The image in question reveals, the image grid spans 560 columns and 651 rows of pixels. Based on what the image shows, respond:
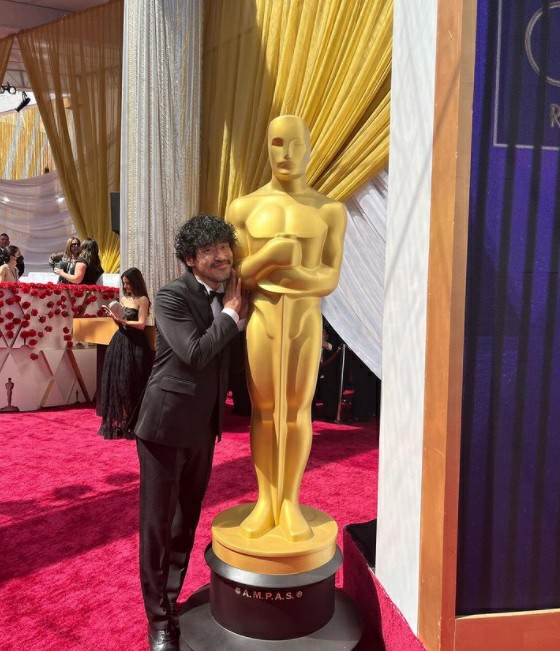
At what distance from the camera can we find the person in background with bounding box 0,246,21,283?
643 cm

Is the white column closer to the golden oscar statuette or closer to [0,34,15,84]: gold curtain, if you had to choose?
the golden oscar statuette

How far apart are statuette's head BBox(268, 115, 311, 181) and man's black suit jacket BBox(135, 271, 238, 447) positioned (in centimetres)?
49

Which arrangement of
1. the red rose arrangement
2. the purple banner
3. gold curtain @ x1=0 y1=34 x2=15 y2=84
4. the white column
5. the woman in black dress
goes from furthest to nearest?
gold curtain @ x1=0 y1=34 x2=15 y2=84 → the red rose arrangement → the woman in black dress → the white column → the purple banner

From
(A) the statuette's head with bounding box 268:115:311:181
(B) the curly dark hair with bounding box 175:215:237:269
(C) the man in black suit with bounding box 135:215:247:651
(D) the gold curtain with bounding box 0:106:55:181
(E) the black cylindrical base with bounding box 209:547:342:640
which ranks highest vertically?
(D) the gold curtain with bounding box 0:106:55:181

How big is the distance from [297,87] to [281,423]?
3497mm

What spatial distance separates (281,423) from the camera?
198cm

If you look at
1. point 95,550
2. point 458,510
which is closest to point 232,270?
point 458,510

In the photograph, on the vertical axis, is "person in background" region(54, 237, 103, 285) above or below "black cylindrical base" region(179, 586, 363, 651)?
above

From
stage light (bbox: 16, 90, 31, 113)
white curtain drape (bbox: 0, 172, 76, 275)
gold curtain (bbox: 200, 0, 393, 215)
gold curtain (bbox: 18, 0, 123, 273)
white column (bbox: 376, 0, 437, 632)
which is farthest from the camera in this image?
stage light (bbox: 16, 90, 31, 113)

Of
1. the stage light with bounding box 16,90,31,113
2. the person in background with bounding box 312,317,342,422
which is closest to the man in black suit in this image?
the person in background with bounding box 312,317,342,422

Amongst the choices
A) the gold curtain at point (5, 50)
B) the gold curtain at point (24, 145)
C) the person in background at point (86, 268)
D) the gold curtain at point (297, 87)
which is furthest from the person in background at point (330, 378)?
the gold curtain at point (24, 145)

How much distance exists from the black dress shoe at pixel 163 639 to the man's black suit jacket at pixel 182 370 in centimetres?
69

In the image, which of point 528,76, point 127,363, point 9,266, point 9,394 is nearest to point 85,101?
point 9,266

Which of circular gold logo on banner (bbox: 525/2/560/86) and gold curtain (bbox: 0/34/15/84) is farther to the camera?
gold curtain (bbox: 0/34/15/84)
